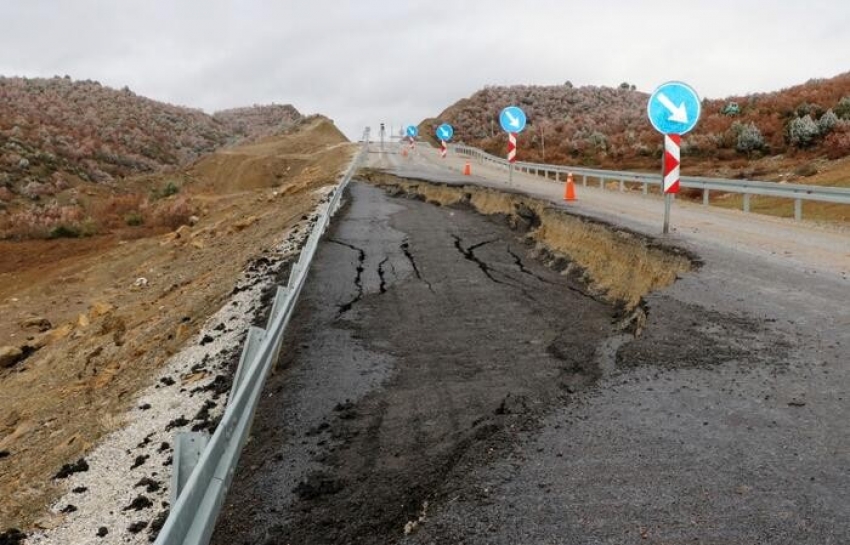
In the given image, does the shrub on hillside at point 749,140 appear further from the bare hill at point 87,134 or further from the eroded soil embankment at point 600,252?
the bare hill at point 87,134

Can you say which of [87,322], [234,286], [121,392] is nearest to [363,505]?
[121,392]

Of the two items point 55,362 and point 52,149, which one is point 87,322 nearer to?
point 55,362

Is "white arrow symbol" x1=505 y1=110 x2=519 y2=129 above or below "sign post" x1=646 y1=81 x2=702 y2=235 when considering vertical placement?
above

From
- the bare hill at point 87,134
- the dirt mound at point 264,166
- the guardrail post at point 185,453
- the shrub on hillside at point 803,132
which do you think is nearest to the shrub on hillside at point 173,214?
the dirt mound at point 264,166

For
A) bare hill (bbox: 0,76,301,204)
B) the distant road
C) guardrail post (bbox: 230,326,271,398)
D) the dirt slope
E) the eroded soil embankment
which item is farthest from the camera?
bare hill (bbox: 0,76,301,204)

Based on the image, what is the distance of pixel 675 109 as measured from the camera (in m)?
10.5

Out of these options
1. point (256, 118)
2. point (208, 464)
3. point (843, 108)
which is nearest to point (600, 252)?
point (208, 464)

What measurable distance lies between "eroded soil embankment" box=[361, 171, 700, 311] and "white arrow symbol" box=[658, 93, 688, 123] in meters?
1.97

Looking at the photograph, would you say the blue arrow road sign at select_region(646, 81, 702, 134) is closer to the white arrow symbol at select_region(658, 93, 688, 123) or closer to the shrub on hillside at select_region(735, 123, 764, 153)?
the white arrow symbol at select_region(658, 93, 688, 123)

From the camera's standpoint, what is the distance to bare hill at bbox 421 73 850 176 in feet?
97.3

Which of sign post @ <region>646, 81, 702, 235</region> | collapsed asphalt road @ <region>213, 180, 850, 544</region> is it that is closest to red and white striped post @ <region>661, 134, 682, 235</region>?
sign post @ <region>646, 81, 702, 235</region>

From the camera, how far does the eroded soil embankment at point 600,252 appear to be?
8414 millimetres

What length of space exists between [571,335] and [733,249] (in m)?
5.07

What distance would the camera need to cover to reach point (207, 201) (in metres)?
29.2
